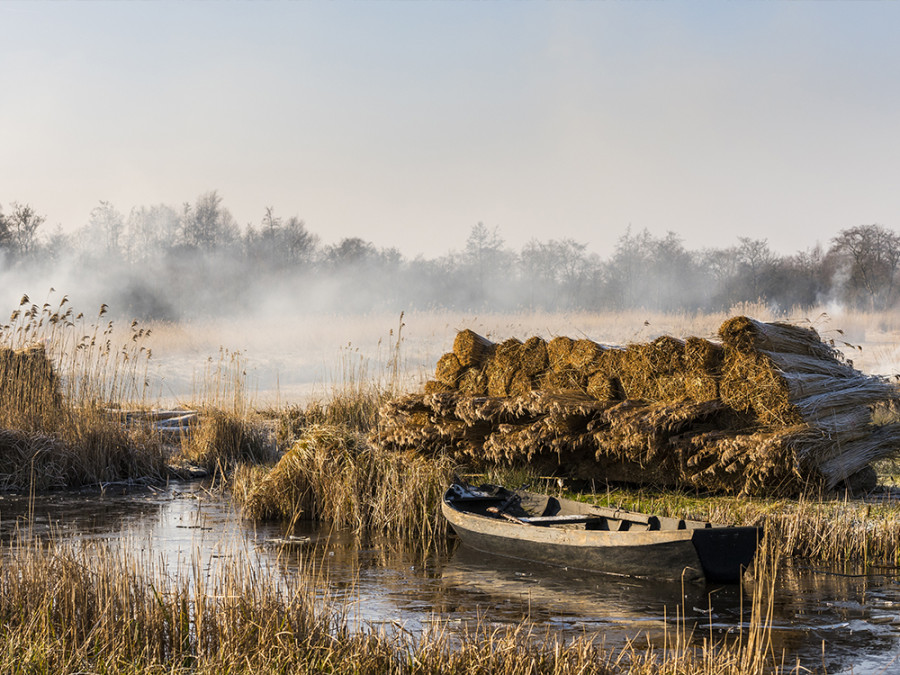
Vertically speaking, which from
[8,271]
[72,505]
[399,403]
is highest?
[8,271]

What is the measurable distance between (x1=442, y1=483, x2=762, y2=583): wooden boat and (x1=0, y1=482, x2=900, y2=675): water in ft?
0.57

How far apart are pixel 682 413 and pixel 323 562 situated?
16.6 ft

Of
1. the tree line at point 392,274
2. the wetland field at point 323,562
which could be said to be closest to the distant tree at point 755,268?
the tree line at point 392,274

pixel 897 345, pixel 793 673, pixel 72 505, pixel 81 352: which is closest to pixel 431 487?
pixel 72 505

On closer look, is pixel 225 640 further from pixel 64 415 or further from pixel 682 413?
pixel 64 415

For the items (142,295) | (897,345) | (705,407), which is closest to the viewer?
(705,407)

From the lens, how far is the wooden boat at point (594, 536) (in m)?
10.1

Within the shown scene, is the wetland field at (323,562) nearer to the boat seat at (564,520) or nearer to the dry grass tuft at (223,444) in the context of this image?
the dry grass tuft at (223,444)

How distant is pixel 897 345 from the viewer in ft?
120

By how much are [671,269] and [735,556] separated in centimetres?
5092

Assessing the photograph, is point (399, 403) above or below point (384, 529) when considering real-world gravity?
above

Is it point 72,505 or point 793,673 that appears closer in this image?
point 793,673

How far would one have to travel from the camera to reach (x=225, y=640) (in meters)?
Result: 6.87

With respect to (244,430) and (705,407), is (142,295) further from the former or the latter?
(705,407)
